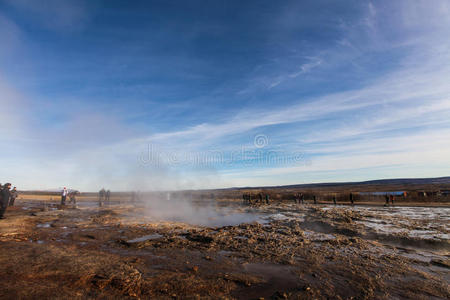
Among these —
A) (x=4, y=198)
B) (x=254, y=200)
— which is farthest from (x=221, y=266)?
(x=254, y=200)

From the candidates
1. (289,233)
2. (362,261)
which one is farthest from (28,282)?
(289,233)

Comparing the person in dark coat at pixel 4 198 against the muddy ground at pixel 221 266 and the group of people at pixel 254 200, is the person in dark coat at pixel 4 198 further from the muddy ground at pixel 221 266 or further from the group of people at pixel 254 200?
the group of people at pixel 254 200

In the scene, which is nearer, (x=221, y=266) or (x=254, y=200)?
(x=221, y=266)

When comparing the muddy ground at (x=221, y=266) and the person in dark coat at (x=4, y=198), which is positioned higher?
the person in dark coat at (x=4, y=198)

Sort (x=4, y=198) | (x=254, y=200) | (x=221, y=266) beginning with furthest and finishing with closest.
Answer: (x=254, y=200) < (x=4, y=198) < (x=221, y=266)

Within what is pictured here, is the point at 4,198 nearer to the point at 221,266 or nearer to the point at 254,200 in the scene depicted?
the point at 221,266

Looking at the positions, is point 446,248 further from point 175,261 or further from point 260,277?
point 175,261

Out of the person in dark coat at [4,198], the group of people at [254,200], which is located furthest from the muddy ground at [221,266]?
the group of people at [254,200]

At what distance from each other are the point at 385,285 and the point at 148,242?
7.43m

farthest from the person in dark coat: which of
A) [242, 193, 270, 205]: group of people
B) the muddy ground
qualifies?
[242, 193, 270, 205]: group of people

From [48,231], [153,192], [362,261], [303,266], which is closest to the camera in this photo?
[303,266]

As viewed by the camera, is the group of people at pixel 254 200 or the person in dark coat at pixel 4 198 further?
the group of people at pixel 254 200

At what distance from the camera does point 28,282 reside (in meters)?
4.47

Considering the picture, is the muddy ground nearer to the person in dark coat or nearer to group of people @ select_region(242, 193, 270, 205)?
the person in dark coat
